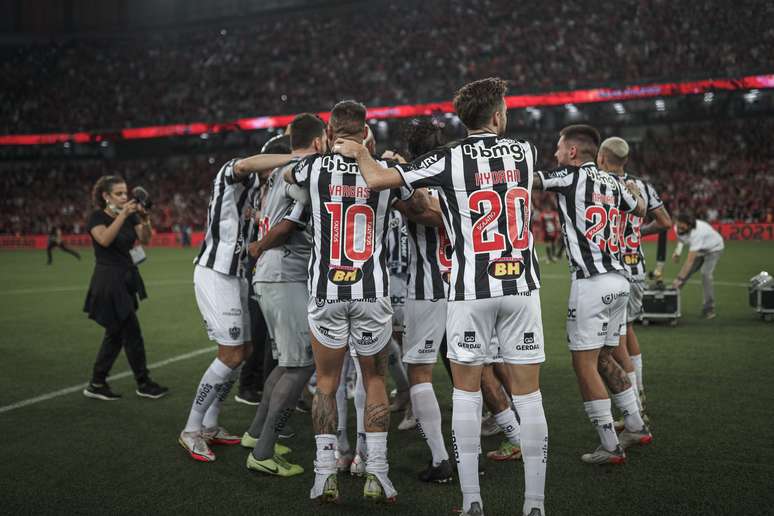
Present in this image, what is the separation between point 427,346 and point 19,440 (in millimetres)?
3547

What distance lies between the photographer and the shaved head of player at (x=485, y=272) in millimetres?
3578

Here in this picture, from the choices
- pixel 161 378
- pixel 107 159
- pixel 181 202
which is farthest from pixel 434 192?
pixel 107 159

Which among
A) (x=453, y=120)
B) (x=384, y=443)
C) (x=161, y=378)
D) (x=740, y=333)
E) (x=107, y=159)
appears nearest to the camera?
(x=384, y=443)

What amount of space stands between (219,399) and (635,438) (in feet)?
10.6

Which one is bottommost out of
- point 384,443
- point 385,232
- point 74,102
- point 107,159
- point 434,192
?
point 384,443

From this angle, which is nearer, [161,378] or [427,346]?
[427,346]

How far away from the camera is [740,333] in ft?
29.8

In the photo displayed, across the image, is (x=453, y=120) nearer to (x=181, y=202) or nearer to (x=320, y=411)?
(x=181, y=202)

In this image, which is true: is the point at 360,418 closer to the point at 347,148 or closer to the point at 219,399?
the point at 219,399

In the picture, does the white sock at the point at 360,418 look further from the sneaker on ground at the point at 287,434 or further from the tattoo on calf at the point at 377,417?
the sneaker on ground at the point at 287,434

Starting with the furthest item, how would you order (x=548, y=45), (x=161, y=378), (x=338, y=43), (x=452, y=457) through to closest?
1. (x=338, y=43)
2. (x=548, y=45)
3. (x=161, y=378)
4. (x=452, y=457)

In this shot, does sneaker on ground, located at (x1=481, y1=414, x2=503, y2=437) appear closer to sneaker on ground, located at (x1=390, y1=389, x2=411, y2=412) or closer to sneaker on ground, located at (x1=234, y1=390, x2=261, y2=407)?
sneaker on ground, located at (x1=390, y1=389, x2=411, y2=412)

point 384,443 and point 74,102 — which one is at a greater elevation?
point 74,102

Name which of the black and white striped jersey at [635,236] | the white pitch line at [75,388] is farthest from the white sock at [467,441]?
the white pitch line at [75,388]
